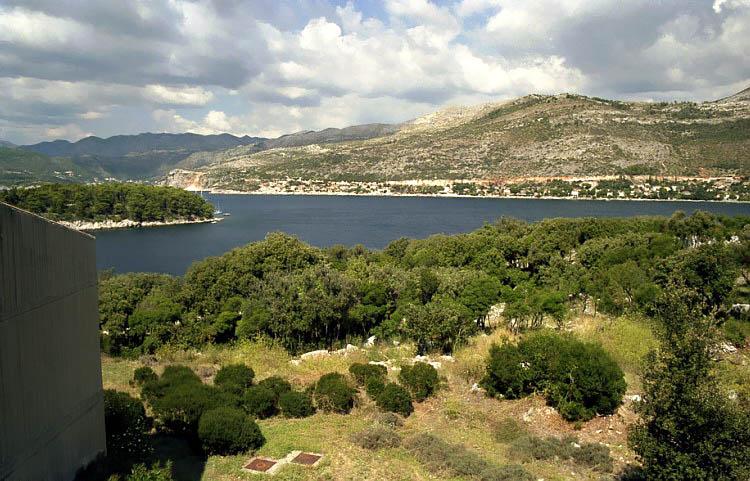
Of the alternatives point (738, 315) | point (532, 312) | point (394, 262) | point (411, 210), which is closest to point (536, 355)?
point (532, 312)

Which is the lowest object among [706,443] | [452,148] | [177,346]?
[177,346]

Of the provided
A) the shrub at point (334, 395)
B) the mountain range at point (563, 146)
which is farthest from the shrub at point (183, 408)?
the mountain range at point (563, 146)

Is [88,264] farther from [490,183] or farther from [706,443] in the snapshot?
[490,183]

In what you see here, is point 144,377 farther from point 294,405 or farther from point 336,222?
point 336,222

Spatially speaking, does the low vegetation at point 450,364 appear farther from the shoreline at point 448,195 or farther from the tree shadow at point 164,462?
the shoreline at point 448,195

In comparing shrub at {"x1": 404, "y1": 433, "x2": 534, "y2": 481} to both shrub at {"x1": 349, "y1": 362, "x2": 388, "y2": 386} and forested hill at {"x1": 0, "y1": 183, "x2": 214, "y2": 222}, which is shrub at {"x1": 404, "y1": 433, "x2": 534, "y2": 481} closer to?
shrub at {"x1": 349, "y1": 362, "x2": 388, "y2": 386}

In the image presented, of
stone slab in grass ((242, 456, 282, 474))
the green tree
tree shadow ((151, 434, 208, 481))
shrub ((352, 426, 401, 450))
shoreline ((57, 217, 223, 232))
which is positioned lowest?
shoreline ((57, 217, 223, 232))

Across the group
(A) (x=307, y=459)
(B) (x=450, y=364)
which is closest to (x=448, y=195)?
(B) (x=450, y=364)

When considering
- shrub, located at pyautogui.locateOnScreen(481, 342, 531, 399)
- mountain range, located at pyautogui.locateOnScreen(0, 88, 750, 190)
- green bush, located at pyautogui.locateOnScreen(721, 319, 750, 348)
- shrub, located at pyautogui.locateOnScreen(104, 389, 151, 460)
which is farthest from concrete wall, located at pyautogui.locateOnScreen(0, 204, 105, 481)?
mountain range, located at pyautogui.locateOnScreen(0, 88, 750, 190)
